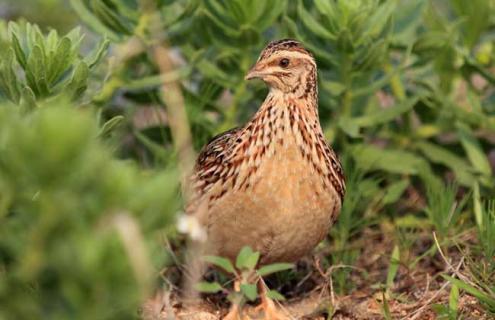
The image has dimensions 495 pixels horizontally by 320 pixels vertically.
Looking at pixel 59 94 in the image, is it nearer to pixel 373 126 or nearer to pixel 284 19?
pixel 284 19

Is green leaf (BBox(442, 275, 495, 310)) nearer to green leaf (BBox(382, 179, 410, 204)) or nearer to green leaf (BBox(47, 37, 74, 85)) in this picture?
green leaf (BBox(382, 179, 410, 204))

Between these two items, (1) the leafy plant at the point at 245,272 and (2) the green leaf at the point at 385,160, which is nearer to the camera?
(1) the leafy plant at the point at 245,272

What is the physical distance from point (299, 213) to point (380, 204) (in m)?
1.53

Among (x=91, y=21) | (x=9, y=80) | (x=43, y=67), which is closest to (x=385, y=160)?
(x=91, y=21)

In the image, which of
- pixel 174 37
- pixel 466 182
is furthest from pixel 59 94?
pixel 466 182

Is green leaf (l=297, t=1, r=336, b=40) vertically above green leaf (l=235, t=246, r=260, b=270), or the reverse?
green leaf (l=297, t=1, r=336, b=40)

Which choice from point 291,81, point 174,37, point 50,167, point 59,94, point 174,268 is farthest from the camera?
point 174,37

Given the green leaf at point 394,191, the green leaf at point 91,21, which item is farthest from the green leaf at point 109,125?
the green leaf at point 394,191

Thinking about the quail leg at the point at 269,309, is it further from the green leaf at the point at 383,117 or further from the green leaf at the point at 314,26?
the green leaf at the point at 314,26

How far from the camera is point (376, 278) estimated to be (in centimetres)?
599

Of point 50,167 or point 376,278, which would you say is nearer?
point 50,167

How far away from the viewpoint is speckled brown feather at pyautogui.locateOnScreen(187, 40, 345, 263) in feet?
16.7

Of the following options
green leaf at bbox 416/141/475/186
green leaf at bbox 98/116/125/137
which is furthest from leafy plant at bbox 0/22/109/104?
green leaf at bbox 416/141/475/186

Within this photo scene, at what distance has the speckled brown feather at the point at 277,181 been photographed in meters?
5.08
